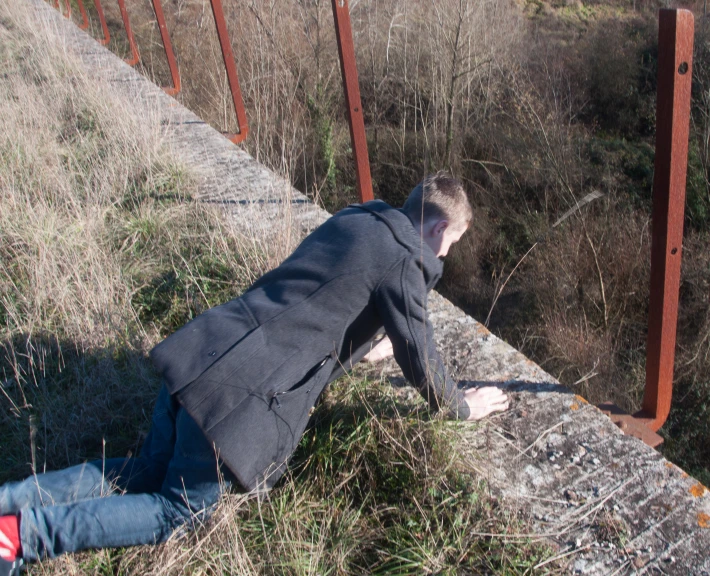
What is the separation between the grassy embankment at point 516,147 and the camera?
14.2 ft

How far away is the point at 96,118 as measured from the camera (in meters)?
4.89

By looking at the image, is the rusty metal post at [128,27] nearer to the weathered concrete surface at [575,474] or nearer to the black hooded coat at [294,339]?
the weathered concrete surface at [575,474]

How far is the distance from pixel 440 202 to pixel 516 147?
15.8 ft

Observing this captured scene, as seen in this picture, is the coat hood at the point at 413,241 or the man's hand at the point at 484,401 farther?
the man's hand at the point at 484,401

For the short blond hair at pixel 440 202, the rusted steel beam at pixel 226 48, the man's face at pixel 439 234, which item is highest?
the rusted steel beam at pixel 226 48

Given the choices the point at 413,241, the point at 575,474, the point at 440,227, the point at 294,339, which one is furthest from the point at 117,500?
the point at 575,474

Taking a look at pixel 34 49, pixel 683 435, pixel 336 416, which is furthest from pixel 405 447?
pixel 34 49

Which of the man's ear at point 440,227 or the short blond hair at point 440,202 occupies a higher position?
the short blond hair at point 440,202

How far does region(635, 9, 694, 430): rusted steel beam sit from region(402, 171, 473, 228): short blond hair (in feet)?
2.10

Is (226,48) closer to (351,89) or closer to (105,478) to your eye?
(351,89)

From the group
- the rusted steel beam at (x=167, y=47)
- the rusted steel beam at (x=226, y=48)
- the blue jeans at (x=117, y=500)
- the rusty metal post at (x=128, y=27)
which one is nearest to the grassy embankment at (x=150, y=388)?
the blue jeans at (x=117, y=500)

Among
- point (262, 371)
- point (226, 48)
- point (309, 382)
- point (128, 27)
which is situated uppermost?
point (128, 27)

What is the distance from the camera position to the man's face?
192cm

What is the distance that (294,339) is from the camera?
1844 mm
